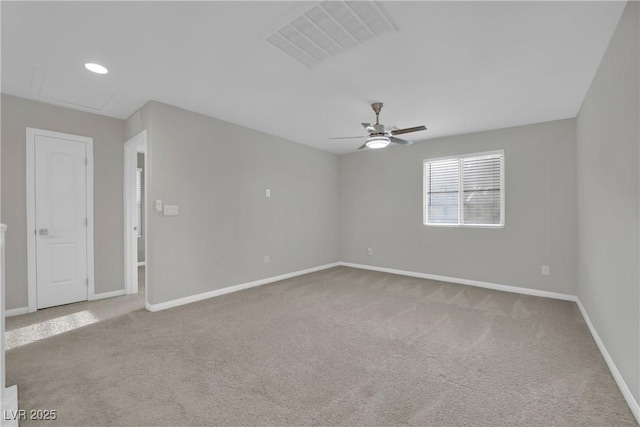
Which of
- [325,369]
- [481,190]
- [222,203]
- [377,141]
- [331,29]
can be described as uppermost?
[331,29]

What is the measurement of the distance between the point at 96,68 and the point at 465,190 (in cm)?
535

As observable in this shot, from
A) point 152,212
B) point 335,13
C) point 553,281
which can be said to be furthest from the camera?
point 553,281

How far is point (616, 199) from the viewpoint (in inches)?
87.4

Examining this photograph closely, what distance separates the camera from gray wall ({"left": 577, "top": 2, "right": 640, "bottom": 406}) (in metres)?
1.86

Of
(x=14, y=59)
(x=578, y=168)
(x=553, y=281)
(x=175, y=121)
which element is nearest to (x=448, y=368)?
(x=553, y=281)

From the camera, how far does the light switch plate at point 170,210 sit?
12.3 ft

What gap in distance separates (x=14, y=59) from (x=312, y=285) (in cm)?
441

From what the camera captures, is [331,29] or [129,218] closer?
[331,29]

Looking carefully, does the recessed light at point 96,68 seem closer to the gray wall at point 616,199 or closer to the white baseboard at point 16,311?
the white baseboard at point 16,311

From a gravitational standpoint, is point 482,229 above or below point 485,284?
above

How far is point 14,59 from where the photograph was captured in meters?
2.66

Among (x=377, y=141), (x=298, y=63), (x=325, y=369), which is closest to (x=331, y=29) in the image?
(x=298, y=63)

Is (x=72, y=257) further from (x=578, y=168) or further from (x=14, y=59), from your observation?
(x=578, y=168)

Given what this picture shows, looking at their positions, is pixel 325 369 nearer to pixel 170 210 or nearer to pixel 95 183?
pixel 170 210
